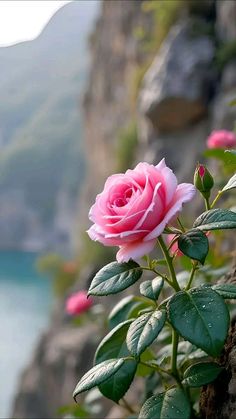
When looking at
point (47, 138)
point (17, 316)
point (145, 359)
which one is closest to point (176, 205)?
point (145, 359)

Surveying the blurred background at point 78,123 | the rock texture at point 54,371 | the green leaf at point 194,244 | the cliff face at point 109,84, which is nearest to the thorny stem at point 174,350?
the green leaf at point 194,244

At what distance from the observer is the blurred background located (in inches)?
150

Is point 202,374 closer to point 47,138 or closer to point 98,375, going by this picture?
point 98,375

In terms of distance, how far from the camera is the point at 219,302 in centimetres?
45

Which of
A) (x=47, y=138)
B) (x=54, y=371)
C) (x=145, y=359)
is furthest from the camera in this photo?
(x=47, y=138)

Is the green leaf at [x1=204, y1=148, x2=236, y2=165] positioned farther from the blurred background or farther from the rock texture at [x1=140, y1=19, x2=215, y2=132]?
the rock texture at [x1=140, y1=19, x2=215, y2=132]

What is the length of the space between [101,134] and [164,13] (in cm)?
354

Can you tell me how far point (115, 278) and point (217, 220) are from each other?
0.11m

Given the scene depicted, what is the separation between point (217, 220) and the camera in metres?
0.48

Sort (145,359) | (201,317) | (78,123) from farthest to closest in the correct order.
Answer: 1. (78,123)
2. (145,359)
3. (201,317)

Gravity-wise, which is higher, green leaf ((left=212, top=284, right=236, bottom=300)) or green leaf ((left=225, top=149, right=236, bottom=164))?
green leaf ((left=225, top=149, right=236, bottom=164))

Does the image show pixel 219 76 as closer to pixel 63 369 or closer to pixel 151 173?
pixel 63 369

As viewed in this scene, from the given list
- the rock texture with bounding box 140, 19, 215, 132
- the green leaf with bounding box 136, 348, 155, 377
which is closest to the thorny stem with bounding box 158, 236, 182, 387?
the green leaf with bounding box 136, 348, 155, 377

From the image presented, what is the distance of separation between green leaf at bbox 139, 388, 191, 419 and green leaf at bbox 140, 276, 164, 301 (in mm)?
92
